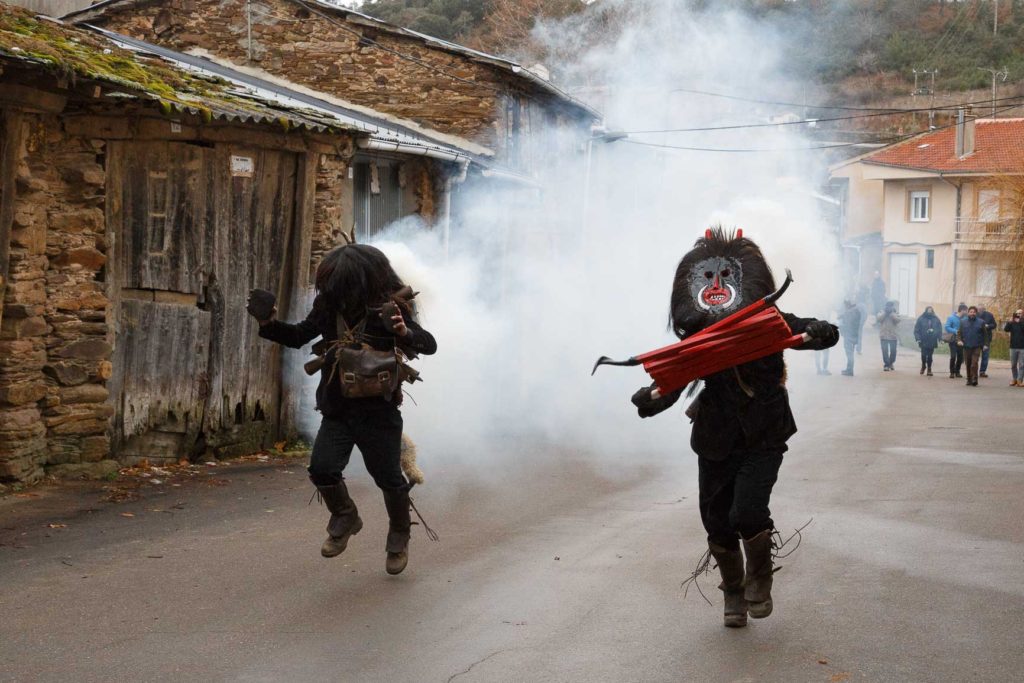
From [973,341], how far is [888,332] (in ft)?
10.9

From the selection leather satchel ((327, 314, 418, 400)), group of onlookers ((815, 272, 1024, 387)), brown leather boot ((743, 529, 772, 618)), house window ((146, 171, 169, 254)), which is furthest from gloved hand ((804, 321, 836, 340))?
group of onlookers ((815, 272, 1024, 387))

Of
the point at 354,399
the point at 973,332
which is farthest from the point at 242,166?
the point at 973,332


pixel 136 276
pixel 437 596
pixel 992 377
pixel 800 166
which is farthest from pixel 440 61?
pixel 800 166

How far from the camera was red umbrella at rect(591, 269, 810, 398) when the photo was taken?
17.5 feet

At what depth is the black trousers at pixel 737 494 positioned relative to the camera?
17.4ft

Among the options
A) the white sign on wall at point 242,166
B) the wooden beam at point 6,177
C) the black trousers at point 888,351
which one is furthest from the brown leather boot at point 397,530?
the black trousers at point 888,351

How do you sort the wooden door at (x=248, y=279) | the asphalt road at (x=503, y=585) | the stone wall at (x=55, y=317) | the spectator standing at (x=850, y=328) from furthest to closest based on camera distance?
the spectator standing at (x=850, y=328) < the wooden door at (x=248, y=279) < the stone wall at (x=55, y=317) < the asphalt road at (x=503, y=585)

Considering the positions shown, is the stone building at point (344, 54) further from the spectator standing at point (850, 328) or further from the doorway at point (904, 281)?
the doorway at point (904, 281)

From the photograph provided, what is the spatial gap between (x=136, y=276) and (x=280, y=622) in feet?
16.8

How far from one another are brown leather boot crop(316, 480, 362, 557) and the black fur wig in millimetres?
1909

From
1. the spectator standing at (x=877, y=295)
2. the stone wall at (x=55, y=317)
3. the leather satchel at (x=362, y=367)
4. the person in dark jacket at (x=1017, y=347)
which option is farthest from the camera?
the spectator standing at (x=877, y=295)

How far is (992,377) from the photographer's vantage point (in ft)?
85.0

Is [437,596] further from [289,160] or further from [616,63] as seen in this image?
[616,63]

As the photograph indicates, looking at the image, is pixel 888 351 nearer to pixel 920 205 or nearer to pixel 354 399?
pixel 920 205
